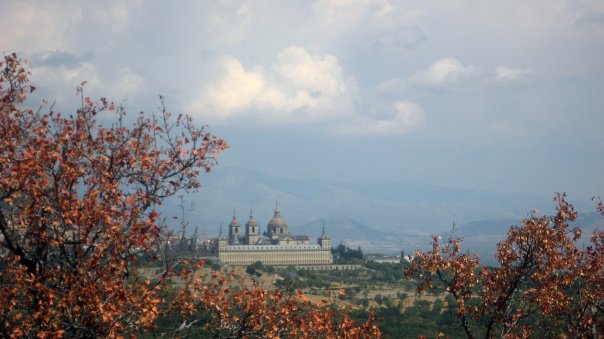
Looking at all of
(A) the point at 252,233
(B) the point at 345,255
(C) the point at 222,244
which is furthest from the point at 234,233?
(B) the point at 345,255

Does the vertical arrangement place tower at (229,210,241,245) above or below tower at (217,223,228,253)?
above

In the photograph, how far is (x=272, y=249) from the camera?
13050 cm

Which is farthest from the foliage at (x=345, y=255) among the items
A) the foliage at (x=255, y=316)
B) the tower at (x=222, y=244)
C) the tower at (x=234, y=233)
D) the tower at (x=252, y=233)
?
the foliage at (x=255, y=316)

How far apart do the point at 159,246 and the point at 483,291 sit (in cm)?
652

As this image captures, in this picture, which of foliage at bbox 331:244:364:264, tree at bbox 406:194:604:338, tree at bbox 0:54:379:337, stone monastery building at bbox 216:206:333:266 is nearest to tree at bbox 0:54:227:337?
tree at bbox 0:54:379:337

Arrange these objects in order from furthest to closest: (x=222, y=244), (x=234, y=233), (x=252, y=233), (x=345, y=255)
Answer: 1. (x=234, y=233)
2. (x=252, y=233)
3. (x=345, y=255)
4. (x=222, y=244)

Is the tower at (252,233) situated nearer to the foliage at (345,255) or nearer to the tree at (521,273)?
the foliage at (345,255)

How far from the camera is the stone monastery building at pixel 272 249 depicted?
12800 cm

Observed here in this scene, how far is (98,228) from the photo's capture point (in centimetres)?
1174

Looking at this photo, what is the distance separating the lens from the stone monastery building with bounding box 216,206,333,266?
128m

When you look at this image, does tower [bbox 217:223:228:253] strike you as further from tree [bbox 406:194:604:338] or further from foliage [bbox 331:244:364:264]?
tree [bbox 406:194:604:338]

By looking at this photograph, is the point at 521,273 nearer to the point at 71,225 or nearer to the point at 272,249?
the point at 71,225

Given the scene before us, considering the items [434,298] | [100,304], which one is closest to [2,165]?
[100,304]

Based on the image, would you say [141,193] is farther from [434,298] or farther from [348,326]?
[434,298]
